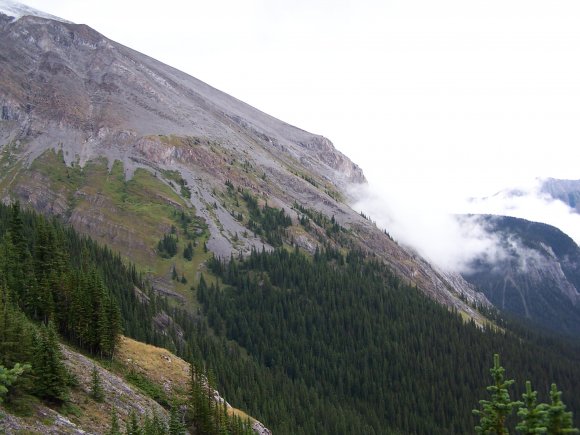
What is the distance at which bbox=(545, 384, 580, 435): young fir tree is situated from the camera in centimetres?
1766

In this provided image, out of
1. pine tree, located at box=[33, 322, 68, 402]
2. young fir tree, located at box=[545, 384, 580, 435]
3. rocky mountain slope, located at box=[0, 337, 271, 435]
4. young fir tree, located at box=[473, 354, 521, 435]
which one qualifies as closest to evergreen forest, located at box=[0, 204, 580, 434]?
rocky mountain slope, located at box=[0, 337, 271, 435]

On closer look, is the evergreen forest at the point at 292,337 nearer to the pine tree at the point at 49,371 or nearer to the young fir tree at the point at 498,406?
the pine tree at the point at 49,371

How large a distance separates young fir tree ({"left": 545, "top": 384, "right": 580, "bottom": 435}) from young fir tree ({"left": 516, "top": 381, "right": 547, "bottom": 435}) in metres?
0.22

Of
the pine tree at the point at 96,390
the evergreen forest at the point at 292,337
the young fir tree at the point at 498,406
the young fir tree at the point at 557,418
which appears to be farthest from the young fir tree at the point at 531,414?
the evergreen forest at the point at 292,337

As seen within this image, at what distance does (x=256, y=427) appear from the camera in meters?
73.7

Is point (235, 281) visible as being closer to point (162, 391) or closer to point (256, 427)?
point (256, 427)

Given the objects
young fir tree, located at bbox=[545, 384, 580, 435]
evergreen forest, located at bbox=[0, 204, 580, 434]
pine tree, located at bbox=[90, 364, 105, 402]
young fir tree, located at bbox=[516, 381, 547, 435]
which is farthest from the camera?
evergreen forest, located at bbox=[0, 204, 580, 434]

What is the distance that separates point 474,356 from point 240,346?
276 feet

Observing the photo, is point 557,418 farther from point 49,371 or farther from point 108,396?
point 108,396

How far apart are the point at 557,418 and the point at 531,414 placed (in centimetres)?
97

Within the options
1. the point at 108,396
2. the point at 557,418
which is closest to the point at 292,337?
the point at 108,396

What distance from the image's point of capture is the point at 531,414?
61.9 ft

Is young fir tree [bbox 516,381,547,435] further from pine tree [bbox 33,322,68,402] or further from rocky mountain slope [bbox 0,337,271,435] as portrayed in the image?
pine tree [bbox 33,322,68,402]

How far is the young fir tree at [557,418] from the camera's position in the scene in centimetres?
1766
